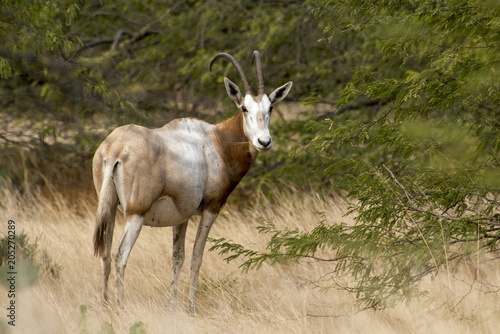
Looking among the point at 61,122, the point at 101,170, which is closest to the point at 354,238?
the point at 101,170

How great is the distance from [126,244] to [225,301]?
107 centimetres

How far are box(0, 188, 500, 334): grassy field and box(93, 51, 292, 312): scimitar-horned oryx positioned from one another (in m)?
0.35

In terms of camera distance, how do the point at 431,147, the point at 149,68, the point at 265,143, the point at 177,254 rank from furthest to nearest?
the point at 149,68 < the point at 177,254 < the point at 265,143 < the point at 431,147

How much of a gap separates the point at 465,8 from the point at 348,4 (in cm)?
102

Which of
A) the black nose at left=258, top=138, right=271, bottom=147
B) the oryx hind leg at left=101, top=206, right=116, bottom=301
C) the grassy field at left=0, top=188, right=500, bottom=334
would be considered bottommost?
the grassy field at left=0, top=188, right=500, bottom=334

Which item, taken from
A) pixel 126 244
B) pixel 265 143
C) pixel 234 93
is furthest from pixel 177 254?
pixel 234 93

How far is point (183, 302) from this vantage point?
18.6 feet

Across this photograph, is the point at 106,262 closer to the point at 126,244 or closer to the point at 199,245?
the point at 126,244

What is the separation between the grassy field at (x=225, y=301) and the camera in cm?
476

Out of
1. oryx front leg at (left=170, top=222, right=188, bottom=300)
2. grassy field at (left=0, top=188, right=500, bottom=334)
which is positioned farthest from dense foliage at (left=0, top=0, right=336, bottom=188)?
oryx front leg at (left=170, top=222, right=188, bottom=300)

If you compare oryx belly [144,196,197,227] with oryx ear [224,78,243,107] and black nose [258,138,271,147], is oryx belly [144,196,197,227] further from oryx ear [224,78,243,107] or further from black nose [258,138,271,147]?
oryx ear [224,78,243,107]

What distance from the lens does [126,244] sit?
5.07 m

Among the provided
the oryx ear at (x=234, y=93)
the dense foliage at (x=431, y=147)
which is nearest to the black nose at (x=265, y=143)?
the dense foliage at (x=431, y=147)

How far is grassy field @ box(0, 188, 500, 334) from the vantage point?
15.6 feet
